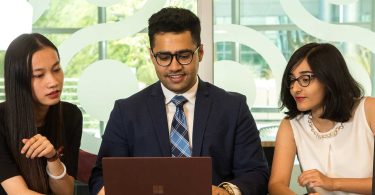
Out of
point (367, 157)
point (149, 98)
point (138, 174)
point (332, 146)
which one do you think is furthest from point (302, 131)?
point (138, 174)

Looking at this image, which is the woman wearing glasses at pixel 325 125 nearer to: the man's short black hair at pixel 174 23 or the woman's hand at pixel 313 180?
the woman's hand at pixel 313 180

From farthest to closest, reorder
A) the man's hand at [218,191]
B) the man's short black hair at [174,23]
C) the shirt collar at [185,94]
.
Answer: the shirt collar at [185,94] < the man's short black hair at [174,23] < the man's hand at [218,191]

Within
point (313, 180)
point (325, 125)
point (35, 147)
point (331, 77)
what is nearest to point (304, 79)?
point (331, 77)

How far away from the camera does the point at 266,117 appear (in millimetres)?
3215

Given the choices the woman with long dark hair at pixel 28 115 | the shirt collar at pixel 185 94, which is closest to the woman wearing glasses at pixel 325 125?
the shirt collar at pixel 185 94

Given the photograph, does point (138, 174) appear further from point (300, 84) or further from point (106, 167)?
point (300, 84)

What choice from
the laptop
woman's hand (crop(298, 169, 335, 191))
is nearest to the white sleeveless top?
woman's hand (crop(298, 169, 335, 191))

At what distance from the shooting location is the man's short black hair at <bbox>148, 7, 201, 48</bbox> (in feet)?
6.44

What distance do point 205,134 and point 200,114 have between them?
0.27 feet

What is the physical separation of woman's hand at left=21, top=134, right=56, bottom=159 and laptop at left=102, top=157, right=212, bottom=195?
41cm

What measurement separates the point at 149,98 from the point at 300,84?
58cm

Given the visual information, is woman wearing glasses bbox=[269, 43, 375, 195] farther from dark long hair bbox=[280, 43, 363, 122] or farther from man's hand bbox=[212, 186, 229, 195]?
man's hand bbox=[212, 186, 229, 195]

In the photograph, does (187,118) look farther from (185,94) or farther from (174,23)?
(174,23)

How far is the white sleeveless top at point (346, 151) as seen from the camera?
6.84ft
